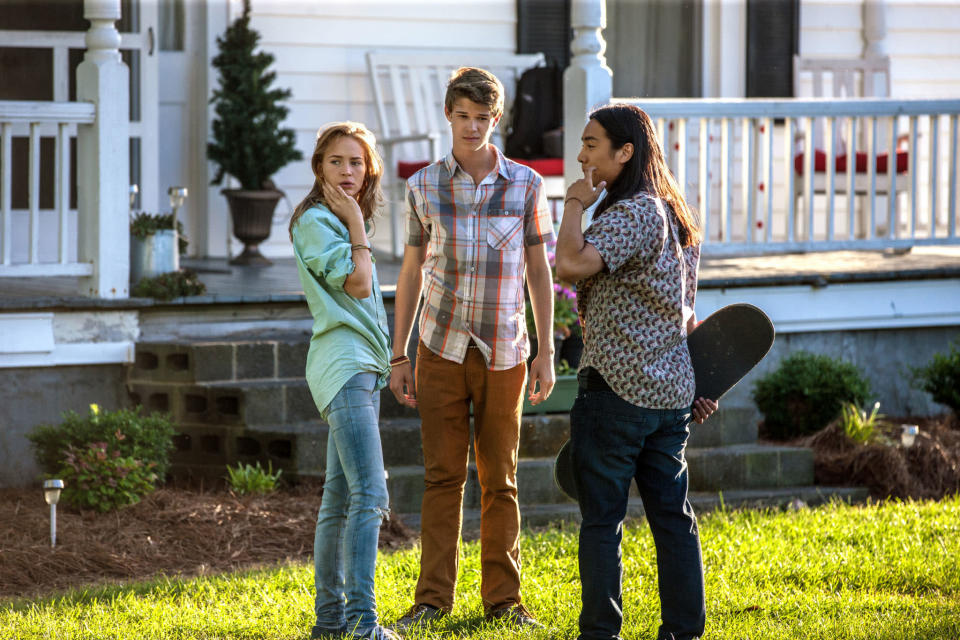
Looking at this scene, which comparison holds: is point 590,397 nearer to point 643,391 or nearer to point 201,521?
point 643,391

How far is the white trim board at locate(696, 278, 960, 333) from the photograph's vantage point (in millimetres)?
7035

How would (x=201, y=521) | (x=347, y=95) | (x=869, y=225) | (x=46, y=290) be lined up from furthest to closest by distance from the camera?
1. (x=347, y=95)
2. (x=869, y=225)
3. (x=46, y=290)
4. (x=201, y=521)

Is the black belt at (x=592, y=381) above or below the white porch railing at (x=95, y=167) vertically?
below

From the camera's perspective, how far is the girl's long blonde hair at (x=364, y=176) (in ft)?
11.5

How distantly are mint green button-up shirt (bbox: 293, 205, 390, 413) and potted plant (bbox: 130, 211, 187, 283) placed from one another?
9.60ft

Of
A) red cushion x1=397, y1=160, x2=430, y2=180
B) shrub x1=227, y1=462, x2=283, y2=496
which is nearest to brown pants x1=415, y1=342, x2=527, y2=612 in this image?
shrub x1=227, y1=462, x2=283, y2=496

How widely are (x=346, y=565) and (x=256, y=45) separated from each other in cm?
533

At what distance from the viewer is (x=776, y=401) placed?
6582 millimetres

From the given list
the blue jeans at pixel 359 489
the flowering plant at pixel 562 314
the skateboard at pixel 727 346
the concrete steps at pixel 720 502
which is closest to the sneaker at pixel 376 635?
the blue jeans at pixel 359 489

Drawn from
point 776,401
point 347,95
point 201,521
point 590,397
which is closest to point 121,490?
point 201,521

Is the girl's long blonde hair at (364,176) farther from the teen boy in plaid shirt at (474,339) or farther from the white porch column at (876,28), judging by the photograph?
the white porch column at (876,28)

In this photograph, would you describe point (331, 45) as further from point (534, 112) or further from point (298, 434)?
point (298, 434)

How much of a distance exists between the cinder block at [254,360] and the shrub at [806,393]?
2.65 meters

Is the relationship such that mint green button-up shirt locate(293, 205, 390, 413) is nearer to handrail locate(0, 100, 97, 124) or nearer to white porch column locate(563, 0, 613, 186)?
handrail locate(0, 100, 97, 124)
